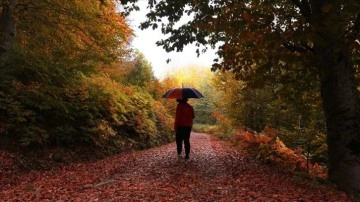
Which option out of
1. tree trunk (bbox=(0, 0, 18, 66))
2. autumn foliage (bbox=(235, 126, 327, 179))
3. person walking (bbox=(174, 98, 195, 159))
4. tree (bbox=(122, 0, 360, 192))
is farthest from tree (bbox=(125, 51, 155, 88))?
tree (bbox=(122, 0, 360, 192))

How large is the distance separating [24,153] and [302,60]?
24.6 feet

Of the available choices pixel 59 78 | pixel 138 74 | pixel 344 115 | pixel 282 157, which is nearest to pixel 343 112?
pixel 344 115

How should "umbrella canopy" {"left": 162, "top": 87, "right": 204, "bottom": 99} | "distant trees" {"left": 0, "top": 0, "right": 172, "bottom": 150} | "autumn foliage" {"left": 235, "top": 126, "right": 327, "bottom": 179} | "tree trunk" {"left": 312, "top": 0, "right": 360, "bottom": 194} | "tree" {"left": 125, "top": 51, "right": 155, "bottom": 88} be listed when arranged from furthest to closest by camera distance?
"tree" {"left": 125, "top": 51, "right": 155, "bottom": 88}
"autumn foliage" {"left": 235, "top": 126, "right": 327, "bottom": 179}
"umbrella canopy" {"left": 162, "top": 87, "right": 204, "bottom": 99}
"distant trees" {"left": 0, "top": 0, "right": 172, "bottom": 150}
"tree trunk" {"left": 312, "top": 0, "right": 360, "bottom": 194}

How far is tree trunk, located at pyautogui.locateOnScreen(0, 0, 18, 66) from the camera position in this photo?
1149 centimetres

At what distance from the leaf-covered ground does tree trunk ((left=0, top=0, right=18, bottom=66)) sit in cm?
399

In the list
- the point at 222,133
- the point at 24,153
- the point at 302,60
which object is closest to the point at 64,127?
the point at 24,153

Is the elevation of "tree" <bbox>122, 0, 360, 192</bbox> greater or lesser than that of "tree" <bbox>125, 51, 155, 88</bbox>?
lesser

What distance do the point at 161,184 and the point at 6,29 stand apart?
26.0 ft

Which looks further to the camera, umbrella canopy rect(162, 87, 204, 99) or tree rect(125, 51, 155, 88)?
tree rect(125, 51, 155, 88)

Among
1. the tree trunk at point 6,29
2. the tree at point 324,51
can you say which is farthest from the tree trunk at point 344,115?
the tree trunk at point 6,29

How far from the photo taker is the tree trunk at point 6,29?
1149cm

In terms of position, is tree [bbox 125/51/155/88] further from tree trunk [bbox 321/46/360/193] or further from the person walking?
tree trunk [bbox 321/46/360/193]

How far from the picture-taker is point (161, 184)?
25.2 ft

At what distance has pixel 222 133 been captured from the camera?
2859 cm
